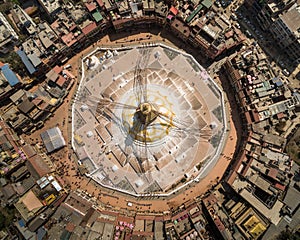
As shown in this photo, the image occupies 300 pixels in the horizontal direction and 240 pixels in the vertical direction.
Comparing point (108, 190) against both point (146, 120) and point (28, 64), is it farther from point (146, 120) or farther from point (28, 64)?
point (28, 64)

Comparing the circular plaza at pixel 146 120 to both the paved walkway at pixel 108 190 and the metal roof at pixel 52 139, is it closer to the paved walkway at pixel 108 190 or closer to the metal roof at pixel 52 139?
the paved walkway at pixel 108 190

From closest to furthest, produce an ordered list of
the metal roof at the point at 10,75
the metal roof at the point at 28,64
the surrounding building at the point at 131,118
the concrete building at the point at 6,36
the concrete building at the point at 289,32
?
the surrounding building at the point at 131,118, the concrete building at the point at 289,32, the metal roof at the point at 10,75, the metal roof at the point at 28,64, the concrete building at the point at 6,36

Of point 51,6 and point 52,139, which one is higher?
point 51,6

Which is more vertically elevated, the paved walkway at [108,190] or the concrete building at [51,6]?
the concrete building at [51,6]

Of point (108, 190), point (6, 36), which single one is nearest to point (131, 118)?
point (108, 190)

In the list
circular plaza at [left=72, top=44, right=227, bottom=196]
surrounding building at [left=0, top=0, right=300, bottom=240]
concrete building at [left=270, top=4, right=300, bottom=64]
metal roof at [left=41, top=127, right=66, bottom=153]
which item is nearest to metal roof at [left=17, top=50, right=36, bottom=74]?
surrounding building at [left=0, top=0, right=300, bottom=240]

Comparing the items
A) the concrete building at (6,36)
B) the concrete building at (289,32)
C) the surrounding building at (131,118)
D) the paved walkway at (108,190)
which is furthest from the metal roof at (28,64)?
the concrete building at (289,32)

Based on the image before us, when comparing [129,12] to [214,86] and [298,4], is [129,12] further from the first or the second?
[298,4]

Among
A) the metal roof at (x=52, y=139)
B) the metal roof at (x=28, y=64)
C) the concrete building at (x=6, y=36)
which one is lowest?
the metal roof at (x=52, y=139)

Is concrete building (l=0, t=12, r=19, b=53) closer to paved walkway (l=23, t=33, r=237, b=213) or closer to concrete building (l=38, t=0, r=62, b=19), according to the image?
concrete building (l=38, t=0, r=62, b=19)
